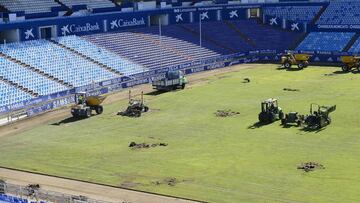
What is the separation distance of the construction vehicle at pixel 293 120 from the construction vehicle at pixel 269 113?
4.00 ft

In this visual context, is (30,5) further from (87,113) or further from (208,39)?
(87,113)

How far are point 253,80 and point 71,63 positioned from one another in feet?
68.3

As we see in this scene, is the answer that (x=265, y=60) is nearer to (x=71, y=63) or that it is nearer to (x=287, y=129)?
(x=71, y=63)

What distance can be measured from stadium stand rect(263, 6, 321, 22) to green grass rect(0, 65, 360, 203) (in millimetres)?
36522

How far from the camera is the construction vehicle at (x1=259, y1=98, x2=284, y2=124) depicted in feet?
152

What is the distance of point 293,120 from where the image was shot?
45.0m

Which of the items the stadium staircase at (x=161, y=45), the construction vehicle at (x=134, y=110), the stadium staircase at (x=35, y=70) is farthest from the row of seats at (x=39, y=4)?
the construction vehicle at (x=134, y=110)

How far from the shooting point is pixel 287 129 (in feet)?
144

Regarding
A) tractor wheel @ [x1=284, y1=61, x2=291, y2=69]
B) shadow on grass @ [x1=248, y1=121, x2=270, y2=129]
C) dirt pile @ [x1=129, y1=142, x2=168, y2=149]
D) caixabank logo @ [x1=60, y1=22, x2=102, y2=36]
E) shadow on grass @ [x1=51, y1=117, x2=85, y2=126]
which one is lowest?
shadow on grass @ [x1=51, y1=117, x2=85, y2=126]

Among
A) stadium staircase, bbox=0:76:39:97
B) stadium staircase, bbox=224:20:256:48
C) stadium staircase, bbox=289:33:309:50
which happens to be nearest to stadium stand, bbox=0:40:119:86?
stadium staircase, bbox=0:76:39:97

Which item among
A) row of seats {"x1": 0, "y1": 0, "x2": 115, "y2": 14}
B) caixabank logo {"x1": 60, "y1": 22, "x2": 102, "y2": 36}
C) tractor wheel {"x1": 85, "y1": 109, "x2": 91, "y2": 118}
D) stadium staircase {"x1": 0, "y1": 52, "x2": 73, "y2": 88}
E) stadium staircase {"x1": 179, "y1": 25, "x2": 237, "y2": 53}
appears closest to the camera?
tractor wheel {"x1": 85, "y1": 109, "x2": 91, "y2": 118}

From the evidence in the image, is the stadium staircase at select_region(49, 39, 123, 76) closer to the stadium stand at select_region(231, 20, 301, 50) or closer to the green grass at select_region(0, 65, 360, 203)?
the green grass at select_region(0, 65, 360, 203)

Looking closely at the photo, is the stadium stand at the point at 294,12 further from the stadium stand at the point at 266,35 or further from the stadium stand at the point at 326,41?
the stadium stand at the point at 326,41

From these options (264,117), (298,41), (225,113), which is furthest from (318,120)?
(298,41)
